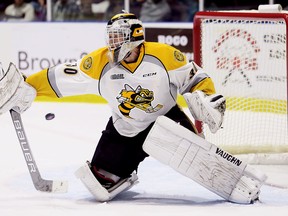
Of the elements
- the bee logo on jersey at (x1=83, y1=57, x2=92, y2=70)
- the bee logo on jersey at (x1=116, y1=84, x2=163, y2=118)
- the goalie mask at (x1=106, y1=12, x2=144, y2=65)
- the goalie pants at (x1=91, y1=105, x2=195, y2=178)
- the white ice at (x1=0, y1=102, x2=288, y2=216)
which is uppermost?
the goalie mask at (x1=106, y1=12, x2=144, y2=65)

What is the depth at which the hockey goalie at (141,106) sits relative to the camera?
12.9ft

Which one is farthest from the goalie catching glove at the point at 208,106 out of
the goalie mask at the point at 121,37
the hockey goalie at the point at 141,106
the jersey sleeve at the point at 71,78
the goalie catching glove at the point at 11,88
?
the goalie catching glove at the point at 11,88

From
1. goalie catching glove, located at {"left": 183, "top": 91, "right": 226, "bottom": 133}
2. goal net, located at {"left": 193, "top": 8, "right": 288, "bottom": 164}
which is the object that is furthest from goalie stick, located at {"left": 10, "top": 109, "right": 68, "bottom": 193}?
goal net, located at {"left": 193, "top": 8, "right": 288, "bottom": 164}

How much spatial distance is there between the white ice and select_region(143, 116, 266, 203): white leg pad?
0.25ft

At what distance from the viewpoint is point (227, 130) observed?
5.63 metres

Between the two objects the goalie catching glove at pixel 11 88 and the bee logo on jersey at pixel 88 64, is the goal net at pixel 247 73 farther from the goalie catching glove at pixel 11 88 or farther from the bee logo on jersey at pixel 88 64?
the goalie catching glove at pixel 11 88

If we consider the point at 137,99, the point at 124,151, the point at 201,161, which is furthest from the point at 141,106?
the point at 201,161

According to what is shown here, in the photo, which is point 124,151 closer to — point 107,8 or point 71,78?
point 71,78

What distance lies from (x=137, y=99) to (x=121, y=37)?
0.29 metres

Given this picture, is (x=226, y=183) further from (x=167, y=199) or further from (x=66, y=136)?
(x=66, y=136)

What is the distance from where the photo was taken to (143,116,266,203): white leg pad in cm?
392

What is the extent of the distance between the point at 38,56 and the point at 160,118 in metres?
4.03

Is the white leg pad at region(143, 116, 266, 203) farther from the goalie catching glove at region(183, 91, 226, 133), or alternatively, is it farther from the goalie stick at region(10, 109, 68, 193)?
the goalie stick at region(10, 109, 68, 193)

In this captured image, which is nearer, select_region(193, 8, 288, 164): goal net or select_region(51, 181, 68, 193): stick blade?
select_region(51, 181, 68, 193): stick blade
